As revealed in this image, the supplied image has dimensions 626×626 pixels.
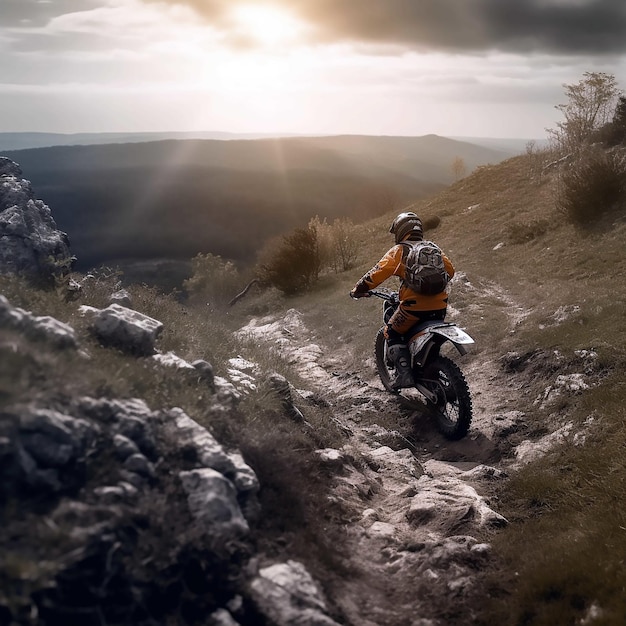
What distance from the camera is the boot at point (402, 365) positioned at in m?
8.95

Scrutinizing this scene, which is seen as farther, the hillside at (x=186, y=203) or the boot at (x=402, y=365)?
the hillside at (x=186, y=203)

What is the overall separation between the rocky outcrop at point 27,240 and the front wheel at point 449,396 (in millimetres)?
5409

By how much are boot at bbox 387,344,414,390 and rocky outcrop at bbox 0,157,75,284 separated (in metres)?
5.12

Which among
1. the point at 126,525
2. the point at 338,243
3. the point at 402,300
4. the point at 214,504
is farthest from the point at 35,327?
the point at 338,243

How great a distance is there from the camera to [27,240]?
7879mm

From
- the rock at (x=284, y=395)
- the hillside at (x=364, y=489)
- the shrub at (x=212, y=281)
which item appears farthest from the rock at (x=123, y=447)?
the shrub at (x=212, y=281)

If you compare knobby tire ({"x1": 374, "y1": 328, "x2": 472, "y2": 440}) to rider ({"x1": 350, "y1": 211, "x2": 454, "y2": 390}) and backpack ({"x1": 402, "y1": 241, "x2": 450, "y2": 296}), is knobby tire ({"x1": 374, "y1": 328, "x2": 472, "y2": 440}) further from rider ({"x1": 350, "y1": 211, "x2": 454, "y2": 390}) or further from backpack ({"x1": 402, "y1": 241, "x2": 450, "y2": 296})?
backpack ({"x1": 402, "y1": 241, "x2": 450, "y2": 296})

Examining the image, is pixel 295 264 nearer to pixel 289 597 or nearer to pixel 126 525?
pixel 289 597

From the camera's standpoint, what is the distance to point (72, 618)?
3.18 metres

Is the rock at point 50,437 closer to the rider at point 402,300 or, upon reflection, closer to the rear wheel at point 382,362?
the rider at point 402,300

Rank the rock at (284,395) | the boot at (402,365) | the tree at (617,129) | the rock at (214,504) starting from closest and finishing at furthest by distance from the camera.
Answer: the rock at (214,504) → the rock at (284,395) → the boot at (402,365) → the tree at (617,129)

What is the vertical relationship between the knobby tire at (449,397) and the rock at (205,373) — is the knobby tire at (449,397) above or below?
below

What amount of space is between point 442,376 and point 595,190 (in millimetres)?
16694

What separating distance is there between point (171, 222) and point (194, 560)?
122784 mm
